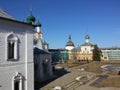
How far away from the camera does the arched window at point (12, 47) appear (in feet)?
47.7

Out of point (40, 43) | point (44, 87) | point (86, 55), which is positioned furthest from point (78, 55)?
point (44, 87)

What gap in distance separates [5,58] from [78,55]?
81.4m

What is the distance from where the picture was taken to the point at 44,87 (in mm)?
19266

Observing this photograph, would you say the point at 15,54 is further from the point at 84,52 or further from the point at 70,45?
the point at 70,45

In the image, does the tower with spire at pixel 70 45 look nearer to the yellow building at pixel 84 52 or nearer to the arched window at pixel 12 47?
the yellow building at pixel 84 52

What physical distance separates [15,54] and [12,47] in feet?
1.97

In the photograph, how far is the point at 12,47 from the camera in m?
14.9

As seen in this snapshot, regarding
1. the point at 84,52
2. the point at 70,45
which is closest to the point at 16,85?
the point at 84,52

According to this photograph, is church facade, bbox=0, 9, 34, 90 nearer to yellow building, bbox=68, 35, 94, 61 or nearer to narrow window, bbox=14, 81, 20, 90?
narrow window, bbox=14, 81, 20, 90

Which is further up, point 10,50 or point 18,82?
point 10,50

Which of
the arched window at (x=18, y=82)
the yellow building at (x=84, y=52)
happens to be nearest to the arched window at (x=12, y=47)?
the arched window at (x=18, y=82)

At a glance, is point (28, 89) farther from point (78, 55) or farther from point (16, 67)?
point (78, 55)

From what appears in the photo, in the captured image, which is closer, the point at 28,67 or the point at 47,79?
the point at 28,67

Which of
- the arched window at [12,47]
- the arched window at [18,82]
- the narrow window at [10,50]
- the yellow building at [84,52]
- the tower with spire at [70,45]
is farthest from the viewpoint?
the tower with spire at [70,45]
